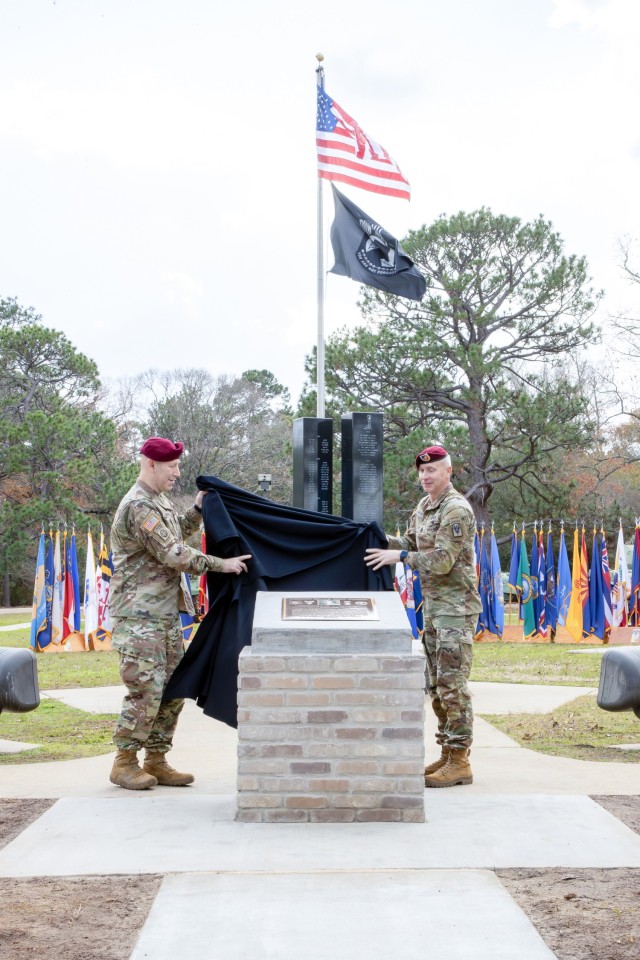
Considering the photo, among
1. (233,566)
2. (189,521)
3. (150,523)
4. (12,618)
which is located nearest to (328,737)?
(233,566)

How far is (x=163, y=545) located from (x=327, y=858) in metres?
1.92

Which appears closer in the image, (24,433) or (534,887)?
(534,887)

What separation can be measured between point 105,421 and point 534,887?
1133 inches

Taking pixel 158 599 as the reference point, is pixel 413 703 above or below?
below

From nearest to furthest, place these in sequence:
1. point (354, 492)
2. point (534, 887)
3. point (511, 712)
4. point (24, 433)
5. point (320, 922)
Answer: point (320, 922) → point (534, 887) → point (511, 712) → point (354, 492) → point (24, 433)

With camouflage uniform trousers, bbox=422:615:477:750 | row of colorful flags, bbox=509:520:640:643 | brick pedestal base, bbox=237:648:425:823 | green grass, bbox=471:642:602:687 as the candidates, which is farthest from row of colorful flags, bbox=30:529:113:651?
brick pedestal base, bbox=237:648:425:823

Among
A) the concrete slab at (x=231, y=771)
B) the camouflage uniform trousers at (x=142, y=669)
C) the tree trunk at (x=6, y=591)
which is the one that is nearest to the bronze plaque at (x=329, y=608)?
the camouflage uniform trousers at (x=142, y=669)

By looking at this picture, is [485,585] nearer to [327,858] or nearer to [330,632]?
[330,632]

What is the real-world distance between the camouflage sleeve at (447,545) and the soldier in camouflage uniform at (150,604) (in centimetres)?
100

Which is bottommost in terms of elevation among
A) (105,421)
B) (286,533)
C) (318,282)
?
(286,533)

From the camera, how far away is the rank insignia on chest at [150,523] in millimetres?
5355

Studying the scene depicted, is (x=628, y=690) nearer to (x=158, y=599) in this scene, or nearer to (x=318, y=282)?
(x=158, y=599)

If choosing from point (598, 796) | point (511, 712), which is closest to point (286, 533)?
point (598, 796)

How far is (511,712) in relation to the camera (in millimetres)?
8766
